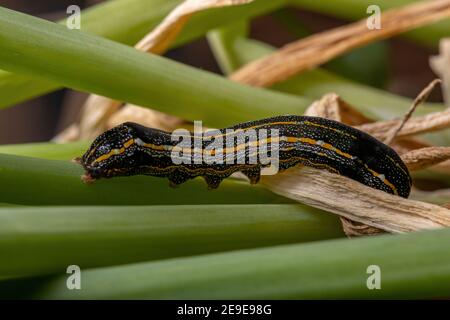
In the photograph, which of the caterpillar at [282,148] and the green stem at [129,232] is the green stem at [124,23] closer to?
the caterpillar at [282,148]

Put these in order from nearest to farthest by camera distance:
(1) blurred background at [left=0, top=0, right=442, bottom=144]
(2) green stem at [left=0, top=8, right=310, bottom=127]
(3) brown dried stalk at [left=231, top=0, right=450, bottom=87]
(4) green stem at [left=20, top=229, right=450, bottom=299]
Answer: (4) green stem at [left=20, top=229, right=450, bottom=299] < (2) green stem at [left=0, top=8, right=310, bottom=127] < (3) brown dried stalk at [left=231, top=0, right=450, bottom=87] < (1) blurred background at [left=0, top=0, right=442, bottom=144]

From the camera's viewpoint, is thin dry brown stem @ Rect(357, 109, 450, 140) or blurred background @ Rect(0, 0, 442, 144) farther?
blurred background @ Rect(0, 0, 442, 144)

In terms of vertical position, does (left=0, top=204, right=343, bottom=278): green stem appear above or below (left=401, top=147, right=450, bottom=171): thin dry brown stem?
below

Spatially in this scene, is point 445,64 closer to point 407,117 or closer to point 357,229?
point 407,117

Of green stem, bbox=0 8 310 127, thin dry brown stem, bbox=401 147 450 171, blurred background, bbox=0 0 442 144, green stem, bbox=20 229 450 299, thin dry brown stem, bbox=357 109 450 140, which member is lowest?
green stem, bbox=20 229 450 299

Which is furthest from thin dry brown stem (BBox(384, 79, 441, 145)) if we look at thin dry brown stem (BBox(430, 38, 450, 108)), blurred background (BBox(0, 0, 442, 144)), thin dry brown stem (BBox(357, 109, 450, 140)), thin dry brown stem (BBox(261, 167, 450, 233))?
blurred background (BBox(0, 0, 442, 144))

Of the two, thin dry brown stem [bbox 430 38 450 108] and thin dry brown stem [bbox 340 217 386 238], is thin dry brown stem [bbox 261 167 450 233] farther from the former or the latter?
thin dry brown stem [bbox 430 38 450 108]
